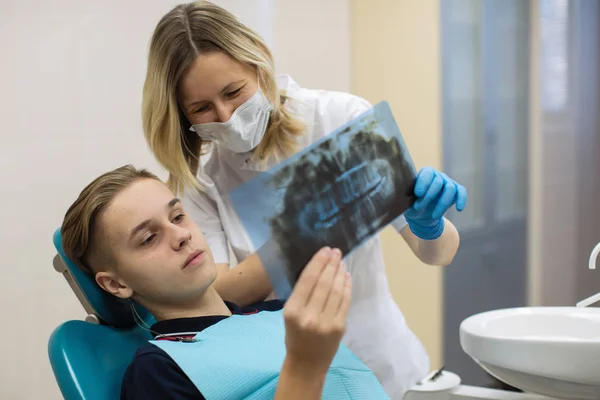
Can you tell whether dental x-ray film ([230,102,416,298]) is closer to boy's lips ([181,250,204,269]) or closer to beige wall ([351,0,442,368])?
boy's lips ([181,250,204,269])

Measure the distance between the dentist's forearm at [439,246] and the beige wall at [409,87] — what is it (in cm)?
136

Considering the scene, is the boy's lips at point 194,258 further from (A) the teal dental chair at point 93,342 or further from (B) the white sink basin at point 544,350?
(B) the white sink basin at point 544,350

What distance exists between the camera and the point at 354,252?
1.55m

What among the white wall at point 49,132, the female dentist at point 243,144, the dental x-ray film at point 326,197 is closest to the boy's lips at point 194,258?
the female dentist at point 243,144

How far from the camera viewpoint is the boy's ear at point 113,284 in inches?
49.6

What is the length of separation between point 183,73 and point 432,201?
58 cm

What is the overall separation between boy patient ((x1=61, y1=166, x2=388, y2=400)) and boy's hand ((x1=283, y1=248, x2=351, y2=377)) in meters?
0.21

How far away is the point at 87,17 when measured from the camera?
191 cm

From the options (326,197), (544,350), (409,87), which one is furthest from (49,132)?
(409,87)

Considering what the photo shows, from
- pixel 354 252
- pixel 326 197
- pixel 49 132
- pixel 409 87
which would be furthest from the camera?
pixel 409 87

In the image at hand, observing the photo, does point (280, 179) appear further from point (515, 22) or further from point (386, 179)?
point (515, 22)

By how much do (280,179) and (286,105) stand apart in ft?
1.77

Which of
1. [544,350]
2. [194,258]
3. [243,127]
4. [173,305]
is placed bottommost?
[544,350]

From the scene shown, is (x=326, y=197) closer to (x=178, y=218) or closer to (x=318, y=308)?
(x=318, y=308)
